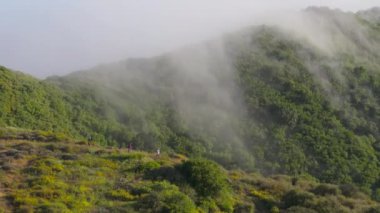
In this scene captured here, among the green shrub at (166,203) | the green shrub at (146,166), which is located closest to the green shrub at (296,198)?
the green shrub at (166,203)

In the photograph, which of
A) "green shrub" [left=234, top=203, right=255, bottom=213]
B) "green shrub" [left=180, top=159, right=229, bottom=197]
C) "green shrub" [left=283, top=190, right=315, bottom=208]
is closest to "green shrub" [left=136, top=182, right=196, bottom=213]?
"green shrub" [left=180, top=159, right=229, bottom=197]

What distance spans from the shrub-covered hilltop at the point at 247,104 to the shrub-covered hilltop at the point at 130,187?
1297mm

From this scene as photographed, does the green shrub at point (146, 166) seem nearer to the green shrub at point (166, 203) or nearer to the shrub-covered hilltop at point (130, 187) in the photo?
the shrub-covered hilltop at point (130, 187)

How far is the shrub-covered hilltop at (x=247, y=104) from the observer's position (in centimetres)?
9625

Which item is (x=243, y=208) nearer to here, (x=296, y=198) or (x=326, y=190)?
(x=296, y=198)

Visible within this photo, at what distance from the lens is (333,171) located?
9662 cm

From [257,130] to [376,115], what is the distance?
2832 centimetres

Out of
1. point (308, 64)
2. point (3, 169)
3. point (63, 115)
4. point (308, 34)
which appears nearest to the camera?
point (3, 169)

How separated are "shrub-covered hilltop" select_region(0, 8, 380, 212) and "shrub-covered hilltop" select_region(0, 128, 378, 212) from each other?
130cm

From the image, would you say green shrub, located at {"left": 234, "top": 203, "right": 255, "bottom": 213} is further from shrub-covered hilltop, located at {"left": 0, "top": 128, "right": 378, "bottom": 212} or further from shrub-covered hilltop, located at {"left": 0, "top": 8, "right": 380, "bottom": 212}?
shrub-covered hilltop, located at {"left": 0, "top": 8, "right": 380, "bottom": 212}

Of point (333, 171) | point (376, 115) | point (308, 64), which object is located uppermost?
point (308, 64)

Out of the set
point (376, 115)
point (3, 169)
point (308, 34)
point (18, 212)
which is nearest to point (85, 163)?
point (3, 169)

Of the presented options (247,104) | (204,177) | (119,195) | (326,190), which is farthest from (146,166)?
(247,104)

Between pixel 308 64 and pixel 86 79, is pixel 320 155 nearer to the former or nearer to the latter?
pixel 308 64
